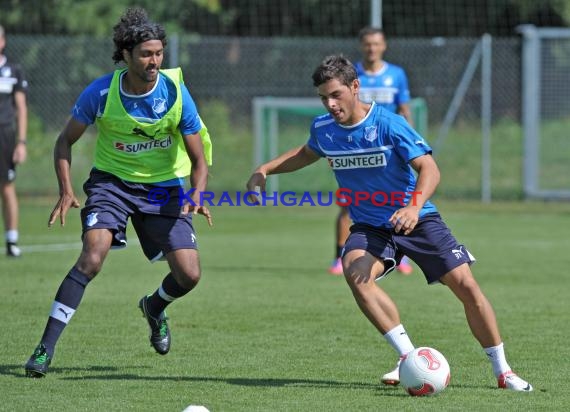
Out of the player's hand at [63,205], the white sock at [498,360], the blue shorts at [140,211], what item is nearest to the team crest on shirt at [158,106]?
the blue shorts at [140,211]

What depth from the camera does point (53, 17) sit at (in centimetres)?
2530

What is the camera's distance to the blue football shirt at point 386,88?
36.8 feet

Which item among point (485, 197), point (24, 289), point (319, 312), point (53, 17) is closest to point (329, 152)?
point (319, 312)

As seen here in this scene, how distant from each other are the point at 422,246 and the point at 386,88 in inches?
202

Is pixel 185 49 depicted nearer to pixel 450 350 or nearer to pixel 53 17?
pixel 53 17

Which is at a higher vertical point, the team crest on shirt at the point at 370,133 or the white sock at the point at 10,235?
the team crest on shirt at the point at 370,133

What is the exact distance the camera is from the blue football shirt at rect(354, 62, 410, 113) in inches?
441

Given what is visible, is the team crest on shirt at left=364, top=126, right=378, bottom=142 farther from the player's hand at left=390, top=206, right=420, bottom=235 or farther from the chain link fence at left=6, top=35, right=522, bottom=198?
the chain link fence at left=6, top=35, right=522, bottom=198

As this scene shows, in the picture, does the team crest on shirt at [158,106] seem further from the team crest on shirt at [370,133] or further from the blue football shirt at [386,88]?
the blue football shirt at [386,88]

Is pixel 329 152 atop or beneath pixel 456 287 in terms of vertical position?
atop

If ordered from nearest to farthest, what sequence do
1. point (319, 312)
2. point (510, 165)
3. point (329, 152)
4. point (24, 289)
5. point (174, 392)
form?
point (174, 392), point (329, 152), point (319, 312), point (24, 289), point (510, 165)

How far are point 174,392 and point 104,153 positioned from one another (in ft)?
5.66

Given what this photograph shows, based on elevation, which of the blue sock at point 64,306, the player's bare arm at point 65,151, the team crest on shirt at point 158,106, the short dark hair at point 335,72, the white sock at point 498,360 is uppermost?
the short dark hair at point 335,72

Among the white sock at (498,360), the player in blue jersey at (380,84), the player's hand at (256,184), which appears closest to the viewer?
the white sock at (498,360)
